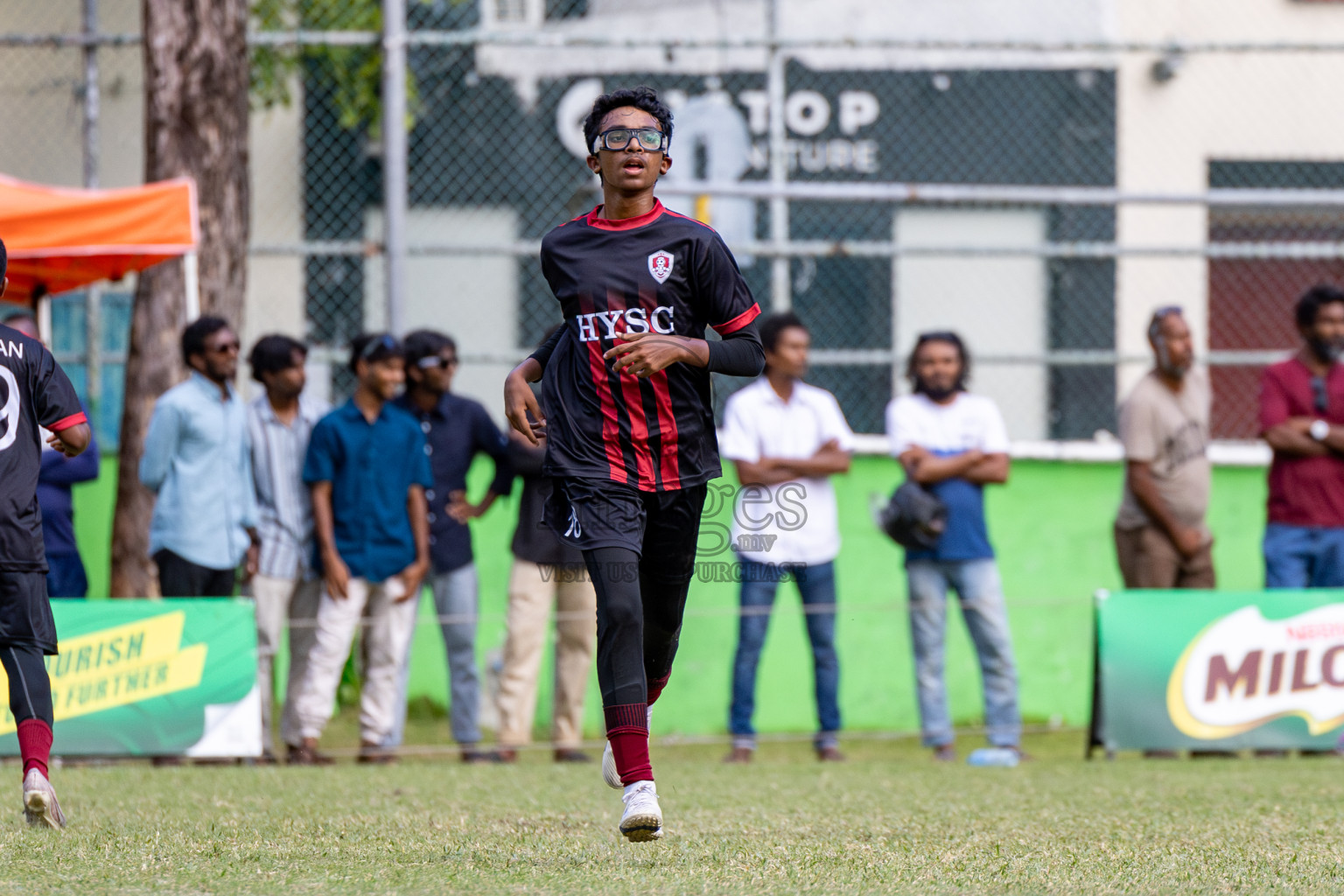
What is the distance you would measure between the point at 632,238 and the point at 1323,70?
9.10 m

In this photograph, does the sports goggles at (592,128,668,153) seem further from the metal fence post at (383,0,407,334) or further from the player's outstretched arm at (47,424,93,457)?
the metal fence post at (383,0,407,334)

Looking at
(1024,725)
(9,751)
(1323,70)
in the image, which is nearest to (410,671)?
(9,751)

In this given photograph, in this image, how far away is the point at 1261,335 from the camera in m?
11.0

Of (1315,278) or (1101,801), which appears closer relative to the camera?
(1101,801)

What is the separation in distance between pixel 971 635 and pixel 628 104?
15.1 feet

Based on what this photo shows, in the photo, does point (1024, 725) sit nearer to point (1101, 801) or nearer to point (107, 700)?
point (1101, 801)

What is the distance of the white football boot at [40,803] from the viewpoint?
15.9 ft

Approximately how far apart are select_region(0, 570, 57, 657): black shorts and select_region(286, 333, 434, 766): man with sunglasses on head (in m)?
2.94

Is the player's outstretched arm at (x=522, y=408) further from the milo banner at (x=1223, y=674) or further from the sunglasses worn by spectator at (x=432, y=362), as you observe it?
the milo banner at (x=1223, y=674)

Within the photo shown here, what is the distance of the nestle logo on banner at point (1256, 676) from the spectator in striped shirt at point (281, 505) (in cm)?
433

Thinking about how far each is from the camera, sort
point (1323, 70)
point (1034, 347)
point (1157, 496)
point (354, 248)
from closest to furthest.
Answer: point (1157, 496), point (354, 248), point (1034, 347), point (1323, 70)

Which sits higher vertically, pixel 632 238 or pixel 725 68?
pixel 725 68

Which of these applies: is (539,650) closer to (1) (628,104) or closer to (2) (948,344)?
(2) (948,344)

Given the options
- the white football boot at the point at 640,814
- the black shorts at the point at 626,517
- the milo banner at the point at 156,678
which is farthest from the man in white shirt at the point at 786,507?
the white football boot at the point at 640,814
